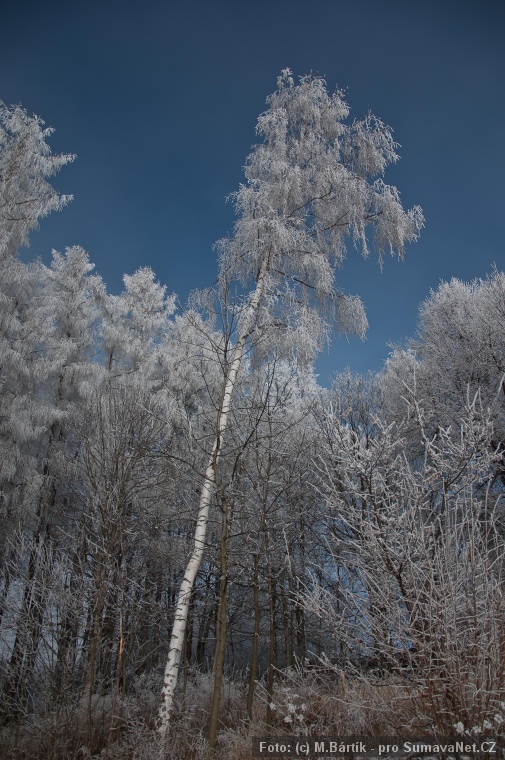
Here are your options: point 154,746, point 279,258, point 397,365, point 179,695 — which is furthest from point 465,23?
point 179,695

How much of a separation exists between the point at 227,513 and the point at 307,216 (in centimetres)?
620

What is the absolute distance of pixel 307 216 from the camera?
8.82 metres

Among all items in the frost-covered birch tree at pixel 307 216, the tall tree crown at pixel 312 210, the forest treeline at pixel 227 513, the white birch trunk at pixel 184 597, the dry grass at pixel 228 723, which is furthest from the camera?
the tall tree crown at pixel 312 210

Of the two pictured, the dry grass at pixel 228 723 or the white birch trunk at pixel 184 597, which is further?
the white birch trunk at pixel 184 597

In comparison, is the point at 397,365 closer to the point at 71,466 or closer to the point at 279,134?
the point at 279,134

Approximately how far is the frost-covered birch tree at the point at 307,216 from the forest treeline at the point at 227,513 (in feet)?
1.01

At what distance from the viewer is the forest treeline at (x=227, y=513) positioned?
324 centimetres

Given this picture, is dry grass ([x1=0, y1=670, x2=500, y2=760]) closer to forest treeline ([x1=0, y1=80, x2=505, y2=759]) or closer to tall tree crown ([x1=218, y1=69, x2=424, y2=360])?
forest treeline ([x1=0, y1=80, x2=505, y2=759])

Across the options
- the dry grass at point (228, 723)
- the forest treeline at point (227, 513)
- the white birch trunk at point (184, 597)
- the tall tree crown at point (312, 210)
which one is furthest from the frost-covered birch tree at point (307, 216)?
the dry grass at point (228, 723)

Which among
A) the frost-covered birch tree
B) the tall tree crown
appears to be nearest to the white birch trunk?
the frost-covered birch tree

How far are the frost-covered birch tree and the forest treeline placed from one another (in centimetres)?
31

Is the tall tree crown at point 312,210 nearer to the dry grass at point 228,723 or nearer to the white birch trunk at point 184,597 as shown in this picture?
the white birch trunk at point 184,597

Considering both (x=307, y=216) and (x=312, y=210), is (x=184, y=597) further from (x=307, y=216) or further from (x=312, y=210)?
(x=312, y=210)

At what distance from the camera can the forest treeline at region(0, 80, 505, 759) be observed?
3.24 meters
